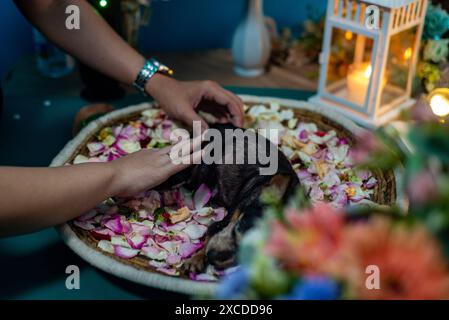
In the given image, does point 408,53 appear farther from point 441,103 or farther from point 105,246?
point 105,246

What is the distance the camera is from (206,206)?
83 centimetres

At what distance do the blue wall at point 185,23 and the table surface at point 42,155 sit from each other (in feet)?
0.57

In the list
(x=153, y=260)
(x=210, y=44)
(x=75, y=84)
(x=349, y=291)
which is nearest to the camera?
(x=349, y=291)

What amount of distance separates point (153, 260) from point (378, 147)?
37 centimetres

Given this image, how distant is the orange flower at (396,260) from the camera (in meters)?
0.37

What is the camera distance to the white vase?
1.32m

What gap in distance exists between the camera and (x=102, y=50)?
3.39 feet

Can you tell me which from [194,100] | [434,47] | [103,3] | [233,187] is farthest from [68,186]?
[434,47]

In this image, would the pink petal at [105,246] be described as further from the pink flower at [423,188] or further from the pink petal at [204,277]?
the pink flower at [423,188]

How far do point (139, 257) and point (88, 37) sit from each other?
0.49m

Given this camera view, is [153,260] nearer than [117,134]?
Yes

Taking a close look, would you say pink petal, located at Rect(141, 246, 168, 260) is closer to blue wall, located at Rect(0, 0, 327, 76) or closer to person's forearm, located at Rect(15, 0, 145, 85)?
person's forearm, located at Rect(15, 0, 145, 85)
